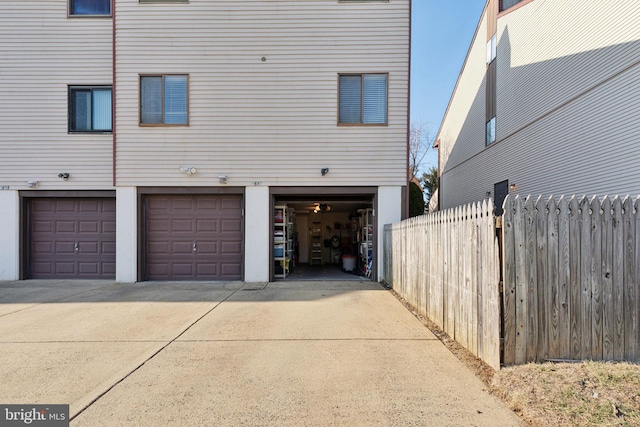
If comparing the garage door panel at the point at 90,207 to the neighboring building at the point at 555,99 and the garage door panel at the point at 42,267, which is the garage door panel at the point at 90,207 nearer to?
the garage door panel at the point at 42,267

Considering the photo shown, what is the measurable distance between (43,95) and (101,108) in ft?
5.07

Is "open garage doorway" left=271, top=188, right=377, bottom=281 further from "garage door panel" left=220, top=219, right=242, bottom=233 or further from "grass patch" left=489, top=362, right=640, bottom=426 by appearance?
"grass patch" left=489, top=362, right=640, bottom=426

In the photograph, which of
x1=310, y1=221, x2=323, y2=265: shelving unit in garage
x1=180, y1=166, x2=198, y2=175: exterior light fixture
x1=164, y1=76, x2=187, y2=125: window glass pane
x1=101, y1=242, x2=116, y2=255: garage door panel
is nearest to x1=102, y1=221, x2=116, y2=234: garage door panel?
x1=101, y1=242, x2=116, y2=255: garage door panel

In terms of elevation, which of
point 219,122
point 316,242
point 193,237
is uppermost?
point 219,122

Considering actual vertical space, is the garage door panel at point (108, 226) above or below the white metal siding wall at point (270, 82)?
below

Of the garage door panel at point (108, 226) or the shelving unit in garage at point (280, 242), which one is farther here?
the shelving unit in garage at point (280, 242)

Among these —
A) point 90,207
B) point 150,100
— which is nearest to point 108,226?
point 90,207

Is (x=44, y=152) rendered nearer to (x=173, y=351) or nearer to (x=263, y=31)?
(x=263, y=31)

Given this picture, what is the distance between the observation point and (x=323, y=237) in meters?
15.5

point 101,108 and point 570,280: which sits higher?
point 101,108

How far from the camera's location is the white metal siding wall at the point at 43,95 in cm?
1008

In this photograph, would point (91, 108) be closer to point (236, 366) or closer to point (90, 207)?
point (90, 207)

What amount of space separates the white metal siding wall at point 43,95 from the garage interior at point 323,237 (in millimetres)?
5237

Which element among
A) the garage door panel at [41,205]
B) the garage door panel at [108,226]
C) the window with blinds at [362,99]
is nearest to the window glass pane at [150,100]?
the garage door panel at [108,226]
